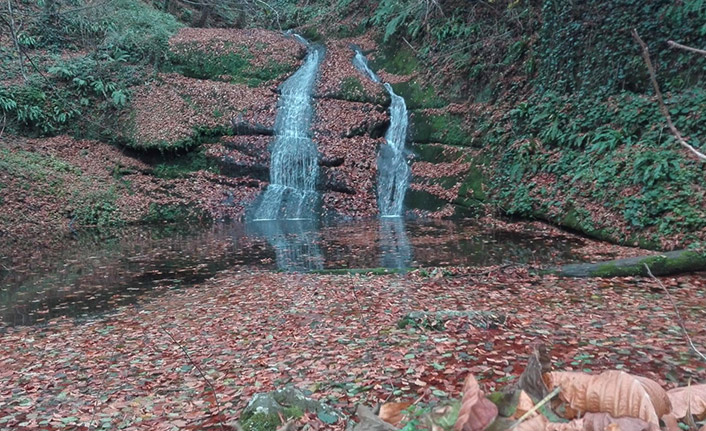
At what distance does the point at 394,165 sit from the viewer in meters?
17.0

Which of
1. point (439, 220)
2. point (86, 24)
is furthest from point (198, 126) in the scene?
point (439, 220)

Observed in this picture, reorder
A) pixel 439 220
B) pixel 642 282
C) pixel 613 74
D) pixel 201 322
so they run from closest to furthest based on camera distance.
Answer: pixel 201 322 < pixel 642 282 < pixel 613 74 < pixel 439 220

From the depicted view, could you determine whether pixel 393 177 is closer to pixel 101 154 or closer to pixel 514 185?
pixel 514 185

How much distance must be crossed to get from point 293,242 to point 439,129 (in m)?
7.56

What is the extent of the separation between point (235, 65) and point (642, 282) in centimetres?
1816

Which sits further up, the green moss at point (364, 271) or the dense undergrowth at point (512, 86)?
the dense undergrowth at point (512, 86)

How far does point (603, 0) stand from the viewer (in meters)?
12.9

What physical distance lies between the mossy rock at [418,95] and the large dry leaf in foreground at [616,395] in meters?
16.3

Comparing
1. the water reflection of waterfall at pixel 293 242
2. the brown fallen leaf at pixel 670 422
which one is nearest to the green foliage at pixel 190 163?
the water reflection of waterfall at pixel 293 242

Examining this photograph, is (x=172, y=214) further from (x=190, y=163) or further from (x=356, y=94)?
(x=356, y=94)

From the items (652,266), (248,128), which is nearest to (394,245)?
(652,266)

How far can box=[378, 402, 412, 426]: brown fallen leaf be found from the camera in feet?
6.83

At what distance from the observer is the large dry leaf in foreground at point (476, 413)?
1649mm

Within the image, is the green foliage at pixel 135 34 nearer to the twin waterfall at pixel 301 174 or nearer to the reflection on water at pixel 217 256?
the twin waterfall at pixel 301 174
